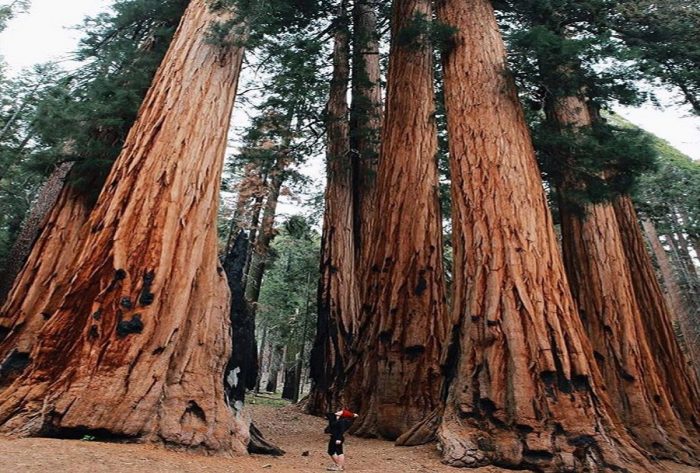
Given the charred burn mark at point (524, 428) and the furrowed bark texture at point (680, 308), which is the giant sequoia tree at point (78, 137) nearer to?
the charred burn mark at point (524, 428)

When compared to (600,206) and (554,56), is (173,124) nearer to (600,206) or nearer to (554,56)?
(554,56)

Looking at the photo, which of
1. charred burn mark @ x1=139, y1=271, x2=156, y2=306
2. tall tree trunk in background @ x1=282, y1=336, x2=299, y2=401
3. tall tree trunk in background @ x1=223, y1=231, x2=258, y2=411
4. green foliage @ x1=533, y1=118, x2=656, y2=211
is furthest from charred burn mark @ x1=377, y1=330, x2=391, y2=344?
tall tree trunk in background @ x1=282, y1=336, x2=299, y2=401

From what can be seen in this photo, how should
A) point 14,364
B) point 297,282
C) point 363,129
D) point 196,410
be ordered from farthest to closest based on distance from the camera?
1. point 297,282
2. point 363,129
3. point 14,364
4. point 196,410

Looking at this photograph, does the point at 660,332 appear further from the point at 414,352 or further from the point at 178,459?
the point at 178,459

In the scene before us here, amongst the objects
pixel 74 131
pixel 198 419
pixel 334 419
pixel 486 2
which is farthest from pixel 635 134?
pixel 74 131

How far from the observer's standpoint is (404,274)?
21.4 ft

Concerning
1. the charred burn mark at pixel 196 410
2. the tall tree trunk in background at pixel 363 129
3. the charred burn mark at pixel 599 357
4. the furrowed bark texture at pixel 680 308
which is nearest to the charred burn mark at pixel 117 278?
the charred burn mark at pixel 196 410

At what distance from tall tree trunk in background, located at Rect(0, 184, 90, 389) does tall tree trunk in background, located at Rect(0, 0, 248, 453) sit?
17.8 inches

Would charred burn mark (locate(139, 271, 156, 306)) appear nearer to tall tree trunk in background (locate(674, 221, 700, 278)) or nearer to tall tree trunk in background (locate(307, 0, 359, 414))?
tall tree trunk in background (locate(307, 0, 359, 414))

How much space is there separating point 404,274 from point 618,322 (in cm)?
328

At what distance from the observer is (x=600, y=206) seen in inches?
283

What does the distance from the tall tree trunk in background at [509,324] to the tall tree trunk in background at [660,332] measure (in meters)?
3.00

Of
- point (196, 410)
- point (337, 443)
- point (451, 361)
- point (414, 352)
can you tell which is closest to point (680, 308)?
point (414, 352)

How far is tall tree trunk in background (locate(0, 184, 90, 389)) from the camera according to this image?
408cm
